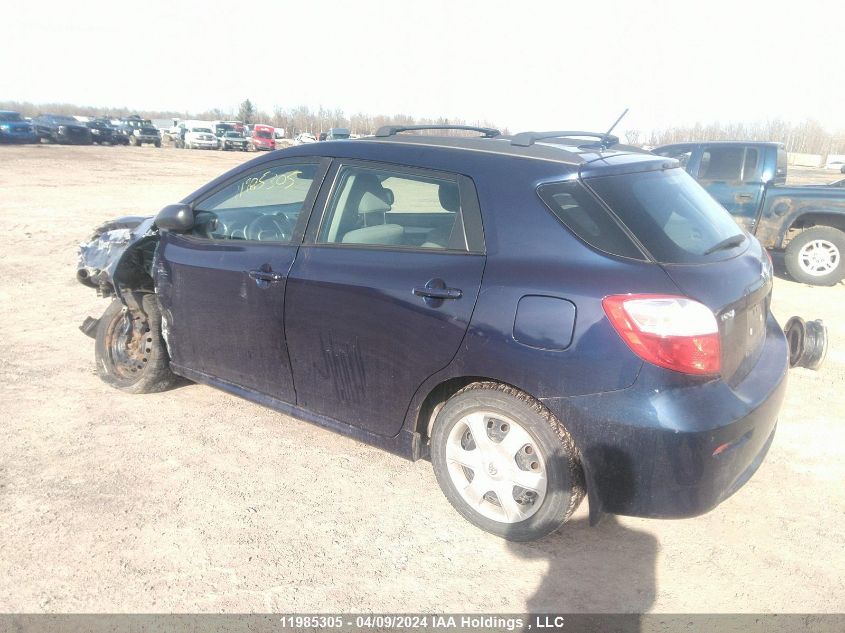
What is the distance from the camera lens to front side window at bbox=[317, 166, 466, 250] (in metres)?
3.21

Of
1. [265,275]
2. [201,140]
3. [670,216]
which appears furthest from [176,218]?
[201,140]

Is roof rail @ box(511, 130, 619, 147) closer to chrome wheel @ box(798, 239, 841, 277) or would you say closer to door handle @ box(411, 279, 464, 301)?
door handle @ box(411, 279, 464, 301)

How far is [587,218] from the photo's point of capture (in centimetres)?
283

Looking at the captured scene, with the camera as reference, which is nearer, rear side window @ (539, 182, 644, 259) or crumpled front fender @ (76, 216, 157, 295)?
rear side window @ (539, 182, 644, 259)

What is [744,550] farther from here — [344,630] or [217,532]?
[217,532]

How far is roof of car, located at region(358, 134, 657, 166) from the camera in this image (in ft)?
10.1

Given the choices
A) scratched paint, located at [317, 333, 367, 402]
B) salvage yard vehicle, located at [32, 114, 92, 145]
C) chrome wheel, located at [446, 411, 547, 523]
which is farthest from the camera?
salvage yard vehicle, located at [32, 114, 92, 145]

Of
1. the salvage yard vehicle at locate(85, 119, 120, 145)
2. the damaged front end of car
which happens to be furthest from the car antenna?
the salvage yard vehicle at locate(85, 119, 120, 145)

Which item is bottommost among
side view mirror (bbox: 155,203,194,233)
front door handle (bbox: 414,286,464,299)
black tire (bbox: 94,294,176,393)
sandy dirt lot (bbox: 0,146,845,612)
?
sandy dirt lot (bbox: 0,146,845,612)

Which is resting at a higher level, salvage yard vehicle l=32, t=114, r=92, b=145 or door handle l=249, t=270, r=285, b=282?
salvage yard vehicle l=32, t=114, r=92, b=145

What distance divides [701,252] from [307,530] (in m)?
2.21

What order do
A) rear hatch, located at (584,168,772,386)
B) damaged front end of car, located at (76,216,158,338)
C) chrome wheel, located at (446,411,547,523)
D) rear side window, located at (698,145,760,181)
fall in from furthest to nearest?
rear side window, located at (698,145,760,181)
damaged front end of car, located at (76,216,158,338)
chrome wheel, located at (446,411,547,523)
rear hatch, located at (584,168,772,386)

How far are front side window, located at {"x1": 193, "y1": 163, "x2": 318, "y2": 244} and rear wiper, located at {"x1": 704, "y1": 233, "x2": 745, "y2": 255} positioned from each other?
2.05 metres

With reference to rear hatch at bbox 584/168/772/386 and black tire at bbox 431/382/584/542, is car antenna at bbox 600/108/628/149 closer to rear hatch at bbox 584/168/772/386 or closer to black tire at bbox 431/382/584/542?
rear hatch at bbox 584/168/772/386
